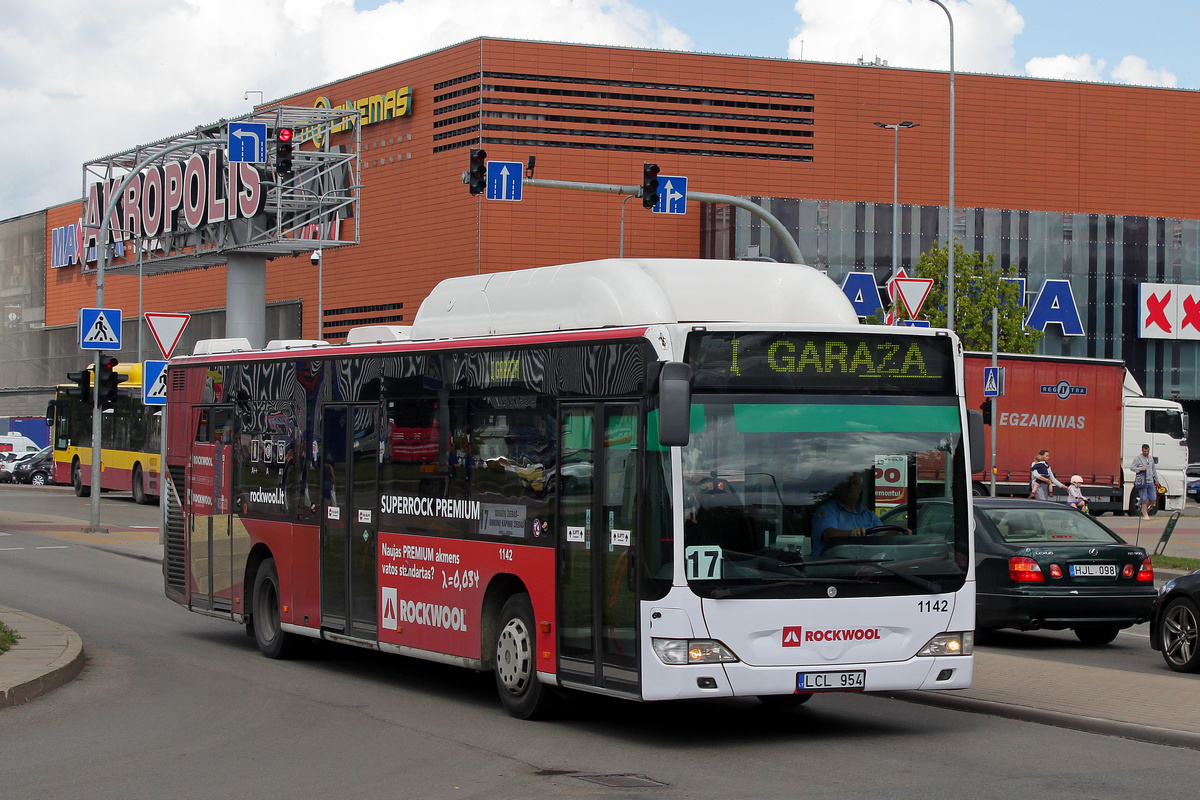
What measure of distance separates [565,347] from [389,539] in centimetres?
274

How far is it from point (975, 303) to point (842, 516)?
4159 centimetres

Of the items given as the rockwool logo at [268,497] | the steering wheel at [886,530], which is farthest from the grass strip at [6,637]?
the steering wheel at [886,530]

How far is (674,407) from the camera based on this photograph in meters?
8.78

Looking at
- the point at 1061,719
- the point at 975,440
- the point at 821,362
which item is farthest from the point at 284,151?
the point at 1061,719

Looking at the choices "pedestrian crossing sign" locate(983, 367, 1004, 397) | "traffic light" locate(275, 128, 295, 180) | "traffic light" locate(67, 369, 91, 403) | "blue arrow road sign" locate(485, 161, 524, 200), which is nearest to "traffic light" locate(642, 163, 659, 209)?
"blue arrow road sign" locate(485, 161, 524, 200)

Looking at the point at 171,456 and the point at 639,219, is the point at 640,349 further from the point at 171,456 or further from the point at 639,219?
the point at 639,219

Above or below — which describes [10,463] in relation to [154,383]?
below

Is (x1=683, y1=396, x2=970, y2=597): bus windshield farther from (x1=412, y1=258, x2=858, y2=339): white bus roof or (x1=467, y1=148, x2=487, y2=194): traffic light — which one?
(x1=467, y1=148, x2=487, y2=194): traffic light

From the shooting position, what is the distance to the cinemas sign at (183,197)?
46.3 metres

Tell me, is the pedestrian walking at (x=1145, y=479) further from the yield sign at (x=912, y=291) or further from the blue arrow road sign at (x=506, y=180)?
the blue arrow road sign at (x=506, y=180)

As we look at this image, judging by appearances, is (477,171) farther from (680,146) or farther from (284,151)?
Result: (680,146)

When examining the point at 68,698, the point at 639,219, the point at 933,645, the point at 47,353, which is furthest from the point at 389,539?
the point at 47,353

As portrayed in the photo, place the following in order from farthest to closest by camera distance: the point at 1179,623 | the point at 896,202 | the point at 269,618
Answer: the point at 896,202 < the point at 269,618 < the point at 1179,623

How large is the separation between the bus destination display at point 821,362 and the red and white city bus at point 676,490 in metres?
0.01
